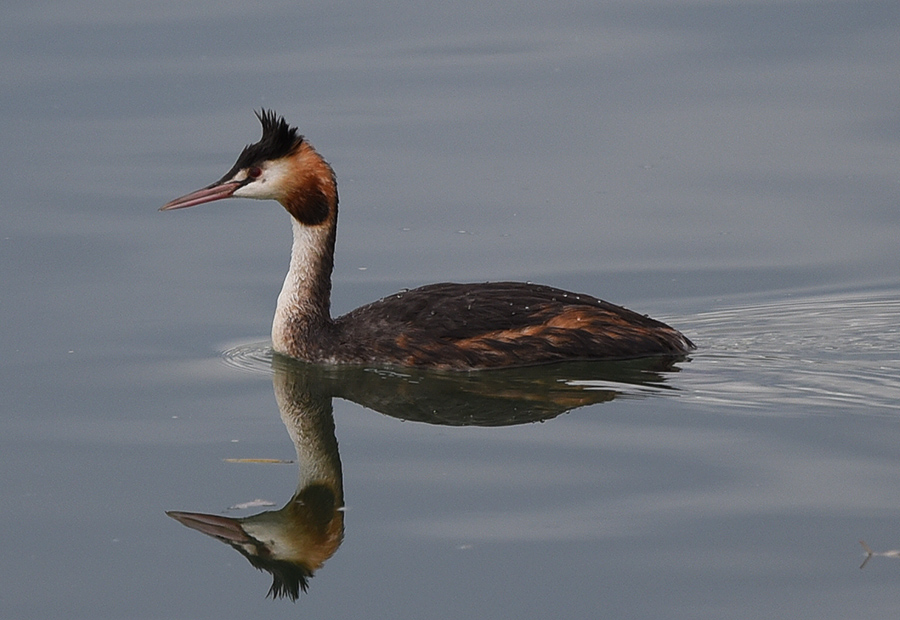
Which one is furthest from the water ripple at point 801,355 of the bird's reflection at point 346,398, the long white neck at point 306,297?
the long white neck at point 306,297

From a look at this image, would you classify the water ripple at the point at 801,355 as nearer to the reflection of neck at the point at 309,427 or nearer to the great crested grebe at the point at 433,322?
the great crested grebe at the point at 433,322

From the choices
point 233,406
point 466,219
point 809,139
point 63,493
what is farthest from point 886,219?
point 63,493

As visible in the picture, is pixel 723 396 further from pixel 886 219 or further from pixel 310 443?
pixel 886 219

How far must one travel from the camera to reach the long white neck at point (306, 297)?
1137 centimetres

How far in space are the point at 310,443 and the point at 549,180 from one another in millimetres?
5632

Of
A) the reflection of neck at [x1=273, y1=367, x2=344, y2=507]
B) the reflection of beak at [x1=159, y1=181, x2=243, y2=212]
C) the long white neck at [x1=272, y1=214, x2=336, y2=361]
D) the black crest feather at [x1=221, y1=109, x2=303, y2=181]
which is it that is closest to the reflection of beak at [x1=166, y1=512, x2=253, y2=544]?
the reflection of neck at [x1=273, y1=367, x2=344, y2=507]

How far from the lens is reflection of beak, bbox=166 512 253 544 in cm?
830

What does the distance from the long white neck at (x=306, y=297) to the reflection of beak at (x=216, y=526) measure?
9.69 ft

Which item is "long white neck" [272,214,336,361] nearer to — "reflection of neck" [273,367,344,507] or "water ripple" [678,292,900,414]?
"reflection of neck" [273,367,344,507]

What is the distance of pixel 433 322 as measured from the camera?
36.2ft

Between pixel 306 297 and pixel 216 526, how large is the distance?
332cm

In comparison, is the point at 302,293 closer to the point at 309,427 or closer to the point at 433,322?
the point at 433,322

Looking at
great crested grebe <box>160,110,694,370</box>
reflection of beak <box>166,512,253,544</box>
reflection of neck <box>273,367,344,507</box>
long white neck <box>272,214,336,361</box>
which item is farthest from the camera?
long white neck <box>272,214,336,361</box>

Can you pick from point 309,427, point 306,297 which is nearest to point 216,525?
point 309,427
